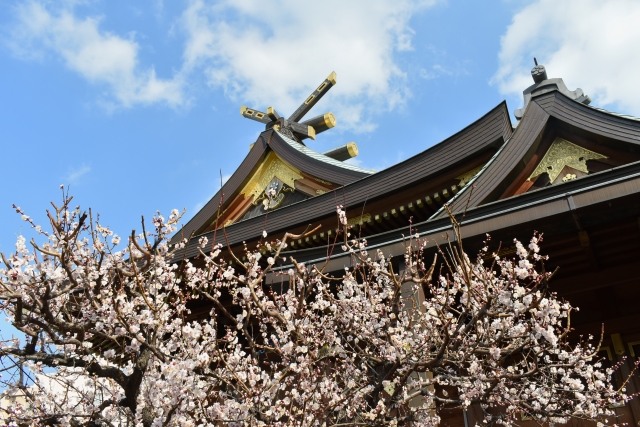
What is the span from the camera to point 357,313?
5867mm

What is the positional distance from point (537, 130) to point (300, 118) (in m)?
8.56

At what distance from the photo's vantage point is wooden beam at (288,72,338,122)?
14.7m

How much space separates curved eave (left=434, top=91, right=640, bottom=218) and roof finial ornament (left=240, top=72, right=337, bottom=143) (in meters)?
7.52

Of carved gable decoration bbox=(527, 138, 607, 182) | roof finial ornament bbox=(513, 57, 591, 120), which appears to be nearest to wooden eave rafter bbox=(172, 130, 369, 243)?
roof finial ornament bbox=(513, 57, 591, 120)

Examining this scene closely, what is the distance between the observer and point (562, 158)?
7.75m

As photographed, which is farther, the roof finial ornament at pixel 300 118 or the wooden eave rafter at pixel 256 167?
the roof finial ornament at pixel 300 118

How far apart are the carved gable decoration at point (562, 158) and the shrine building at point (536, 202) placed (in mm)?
14

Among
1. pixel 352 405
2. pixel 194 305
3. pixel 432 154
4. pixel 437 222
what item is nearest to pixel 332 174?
pixel 432 154

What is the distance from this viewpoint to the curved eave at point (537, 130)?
23.2 ft

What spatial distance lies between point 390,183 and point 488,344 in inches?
179

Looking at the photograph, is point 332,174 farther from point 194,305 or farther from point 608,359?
point 608,359

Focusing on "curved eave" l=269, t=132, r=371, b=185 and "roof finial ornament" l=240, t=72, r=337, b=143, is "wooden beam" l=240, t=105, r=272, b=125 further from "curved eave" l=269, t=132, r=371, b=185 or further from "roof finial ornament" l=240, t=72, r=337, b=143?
"curved eave" l=269, t=132, r=371, b=185

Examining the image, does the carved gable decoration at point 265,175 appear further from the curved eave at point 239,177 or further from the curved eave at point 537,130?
the curved eave at point 537,130

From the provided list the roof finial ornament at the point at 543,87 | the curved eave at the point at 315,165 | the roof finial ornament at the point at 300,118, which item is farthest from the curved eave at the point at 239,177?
the roof finial ornament at the point at 543,87
